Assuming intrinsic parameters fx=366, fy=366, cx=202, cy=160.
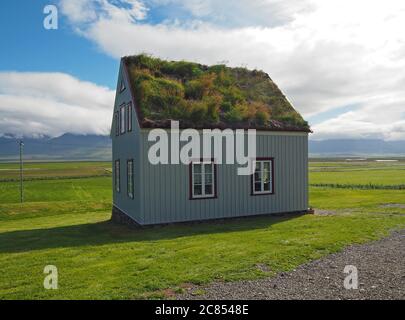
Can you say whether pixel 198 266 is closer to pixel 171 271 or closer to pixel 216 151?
pixel 171 271

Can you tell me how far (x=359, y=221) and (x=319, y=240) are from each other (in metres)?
5.28

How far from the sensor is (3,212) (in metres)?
27.2

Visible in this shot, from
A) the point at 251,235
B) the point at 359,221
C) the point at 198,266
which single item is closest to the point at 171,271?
the point at 198,266

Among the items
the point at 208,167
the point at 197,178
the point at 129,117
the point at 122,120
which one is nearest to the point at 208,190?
the point at 197,178

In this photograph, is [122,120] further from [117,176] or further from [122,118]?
[117,176]

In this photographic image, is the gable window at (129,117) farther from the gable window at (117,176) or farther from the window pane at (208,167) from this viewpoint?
the window pane at (208,167)

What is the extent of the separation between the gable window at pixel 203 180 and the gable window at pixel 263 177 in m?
2.29

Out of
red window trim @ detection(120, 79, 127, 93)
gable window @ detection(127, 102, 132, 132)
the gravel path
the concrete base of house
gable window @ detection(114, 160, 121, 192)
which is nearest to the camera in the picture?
the gravel path

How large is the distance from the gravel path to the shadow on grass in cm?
610

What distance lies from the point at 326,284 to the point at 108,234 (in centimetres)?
1087

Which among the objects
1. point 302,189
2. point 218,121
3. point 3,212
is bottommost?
point 3,212

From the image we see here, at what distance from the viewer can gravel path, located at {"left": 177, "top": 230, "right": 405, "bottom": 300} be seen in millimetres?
7629

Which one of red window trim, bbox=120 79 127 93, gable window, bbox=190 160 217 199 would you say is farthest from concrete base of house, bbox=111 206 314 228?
red window trim, bbox=120 79 127 93

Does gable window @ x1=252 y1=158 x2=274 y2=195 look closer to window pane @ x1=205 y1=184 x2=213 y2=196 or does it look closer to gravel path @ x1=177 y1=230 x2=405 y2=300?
window pane @ x1=205 y1=184 x2=213 y2=196
